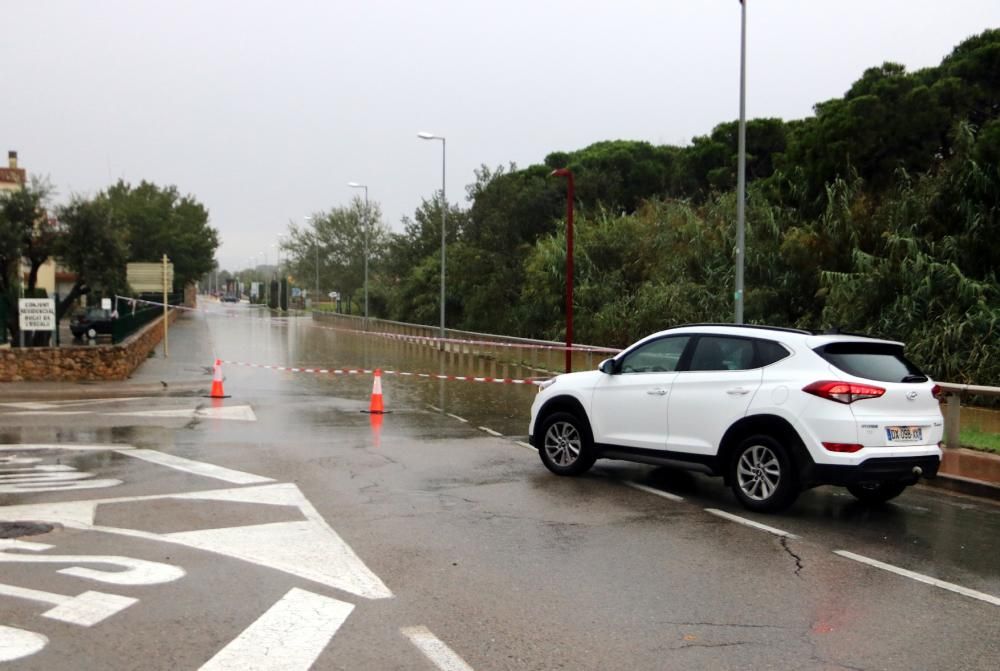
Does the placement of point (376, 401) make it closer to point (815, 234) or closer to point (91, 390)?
point (91, 390)

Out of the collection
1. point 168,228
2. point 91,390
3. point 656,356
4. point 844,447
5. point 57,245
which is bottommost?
point 91,390

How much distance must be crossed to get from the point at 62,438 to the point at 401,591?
8653mm

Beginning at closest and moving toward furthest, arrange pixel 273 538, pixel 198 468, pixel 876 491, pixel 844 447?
1. pixel 273 538
2. pixel 844 447
3. pixel 876 491
4. pixel 198 468

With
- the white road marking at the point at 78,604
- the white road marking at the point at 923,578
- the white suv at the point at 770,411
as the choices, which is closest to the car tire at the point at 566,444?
the white suv at the point at 770,411

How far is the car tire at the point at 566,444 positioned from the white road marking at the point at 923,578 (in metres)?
3.35

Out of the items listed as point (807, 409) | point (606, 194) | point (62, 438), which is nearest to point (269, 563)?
point (807, 409)

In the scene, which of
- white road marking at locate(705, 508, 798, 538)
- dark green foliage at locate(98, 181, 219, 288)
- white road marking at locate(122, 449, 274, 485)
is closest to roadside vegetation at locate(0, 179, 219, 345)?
white road marking at locate(122, 449, 274, 485)

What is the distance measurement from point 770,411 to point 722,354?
91cm

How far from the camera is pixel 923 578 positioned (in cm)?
652

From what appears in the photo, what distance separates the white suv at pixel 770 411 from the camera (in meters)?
7.96

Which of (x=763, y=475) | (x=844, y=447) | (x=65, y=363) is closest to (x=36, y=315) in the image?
(x=65, y=363)

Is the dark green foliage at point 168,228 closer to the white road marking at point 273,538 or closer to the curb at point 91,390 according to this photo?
the curb at point 91,390

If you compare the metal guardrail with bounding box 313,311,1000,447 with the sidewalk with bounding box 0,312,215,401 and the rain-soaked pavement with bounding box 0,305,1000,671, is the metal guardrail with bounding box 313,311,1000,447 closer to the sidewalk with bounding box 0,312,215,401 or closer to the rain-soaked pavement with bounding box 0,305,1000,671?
the rain-soaked pavement with bounding box 0,305,1000,671

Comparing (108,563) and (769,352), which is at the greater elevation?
(769,352)
